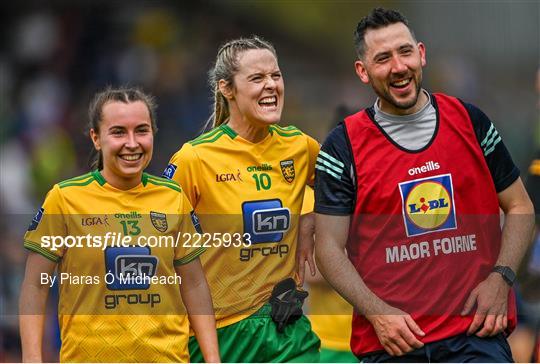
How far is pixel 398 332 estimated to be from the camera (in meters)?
4.08

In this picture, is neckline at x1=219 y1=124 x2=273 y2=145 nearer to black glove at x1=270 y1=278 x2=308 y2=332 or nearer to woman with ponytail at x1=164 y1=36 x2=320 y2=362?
woman with ponytail at x1=164 y1=36 x2=320 y2=362

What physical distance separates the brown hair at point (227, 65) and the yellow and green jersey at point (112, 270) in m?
0.76

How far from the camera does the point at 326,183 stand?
418 cm

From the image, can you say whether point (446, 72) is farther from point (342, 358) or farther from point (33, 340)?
point (33, 340)

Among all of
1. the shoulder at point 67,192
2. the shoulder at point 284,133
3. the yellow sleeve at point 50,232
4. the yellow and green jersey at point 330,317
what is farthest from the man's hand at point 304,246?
the yellow sleeve at point 50,232

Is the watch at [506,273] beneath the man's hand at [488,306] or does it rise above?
above

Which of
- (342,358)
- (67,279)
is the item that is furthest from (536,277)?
(67,279)

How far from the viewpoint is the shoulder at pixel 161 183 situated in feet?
13.9

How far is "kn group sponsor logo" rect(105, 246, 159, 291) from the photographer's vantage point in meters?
4.09

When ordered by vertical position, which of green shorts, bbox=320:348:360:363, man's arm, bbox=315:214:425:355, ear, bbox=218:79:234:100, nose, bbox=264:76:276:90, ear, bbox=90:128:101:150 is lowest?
green shorts, bbox=320:348:360:363

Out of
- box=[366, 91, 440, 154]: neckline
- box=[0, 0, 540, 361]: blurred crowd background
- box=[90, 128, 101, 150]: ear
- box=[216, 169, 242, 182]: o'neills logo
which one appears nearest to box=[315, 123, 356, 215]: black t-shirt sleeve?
box=[366, 91, 440, 154]: neckline

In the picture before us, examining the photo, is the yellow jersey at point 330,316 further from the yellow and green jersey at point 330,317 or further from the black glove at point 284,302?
the black glove at point 284,302

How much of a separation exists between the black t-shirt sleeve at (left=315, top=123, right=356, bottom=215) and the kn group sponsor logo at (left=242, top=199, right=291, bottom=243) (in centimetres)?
33

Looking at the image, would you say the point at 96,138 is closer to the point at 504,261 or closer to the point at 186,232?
the point at 186,232
